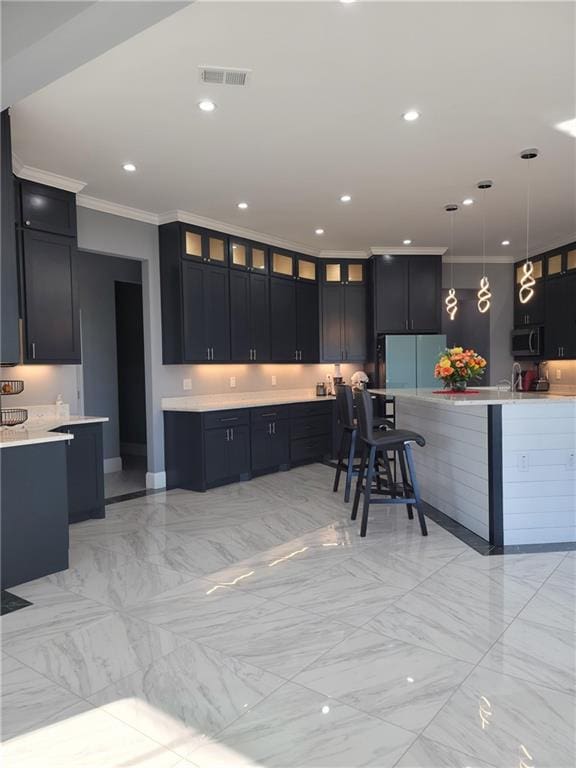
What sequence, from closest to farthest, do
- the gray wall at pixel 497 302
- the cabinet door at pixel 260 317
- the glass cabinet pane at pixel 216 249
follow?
1. the glass cabinet pane at pixel 216 249
2. the cabinet door at pixel 260 317
3. the gray wall at pixel 497 302

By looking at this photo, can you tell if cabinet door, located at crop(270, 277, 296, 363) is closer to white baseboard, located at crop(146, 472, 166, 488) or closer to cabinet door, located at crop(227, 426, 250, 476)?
cabinet door, located at crop(227, 426, 250, 476)

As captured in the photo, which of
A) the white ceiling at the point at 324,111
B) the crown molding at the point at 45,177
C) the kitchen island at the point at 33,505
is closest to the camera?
the white ceiling at the point at 324,111

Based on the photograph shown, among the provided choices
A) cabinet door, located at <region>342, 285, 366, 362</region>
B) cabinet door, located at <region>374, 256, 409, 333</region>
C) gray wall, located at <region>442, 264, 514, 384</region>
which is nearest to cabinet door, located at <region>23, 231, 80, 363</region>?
cabinet door, located at <region>342, 285, 366, 362</region>

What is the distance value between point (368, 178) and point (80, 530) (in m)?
3.78

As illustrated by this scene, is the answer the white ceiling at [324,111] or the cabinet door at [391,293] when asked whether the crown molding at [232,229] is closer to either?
the white ceiling at [324,111]

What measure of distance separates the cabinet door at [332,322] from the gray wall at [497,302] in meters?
1.73

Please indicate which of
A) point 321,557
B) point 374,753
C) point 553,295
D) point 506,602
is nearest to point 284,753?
point 374,753

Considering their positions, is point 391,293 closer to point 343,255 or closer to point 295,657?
point 343,255

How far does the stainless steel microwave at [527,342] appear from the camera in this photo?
7203mm

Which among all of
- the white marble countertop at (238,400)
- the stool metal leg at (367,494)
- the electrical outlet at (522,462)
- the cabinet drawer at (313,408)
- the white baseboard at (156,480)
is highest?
the white marble countertop at (238,400)

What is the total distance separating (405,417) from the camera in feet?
17.9

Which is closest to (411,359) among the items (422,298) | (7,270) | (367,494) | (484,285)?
(422,298)

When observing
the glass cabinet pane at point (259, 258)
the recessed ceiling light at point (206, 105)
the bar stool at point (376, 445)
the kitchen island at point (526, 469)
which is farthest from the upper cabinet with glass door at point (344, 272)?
the recessed ceiling light at point (206, 105)

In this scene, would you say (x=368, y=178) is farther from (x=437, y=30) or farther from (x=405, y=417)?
(x=405, y=417)
